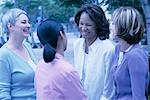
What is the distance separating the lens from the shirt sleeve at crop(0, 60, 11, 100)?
3.03m

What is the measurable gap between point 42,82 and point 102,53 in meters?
0.82

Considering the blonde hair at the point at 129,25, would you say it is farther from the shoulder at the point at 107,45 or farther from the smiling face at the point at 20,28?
the smiling face at the point at 20,28

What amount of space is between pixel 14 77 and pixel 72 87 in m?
0.84

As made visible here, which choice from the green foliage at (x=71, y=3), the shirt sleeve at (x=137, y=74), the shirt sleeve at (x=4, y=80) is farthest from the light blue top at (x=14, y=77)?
the green foliage at (x=71, y=3)

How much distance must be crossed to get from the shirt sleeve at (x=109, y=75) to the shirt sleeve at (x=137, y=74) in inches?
12.3

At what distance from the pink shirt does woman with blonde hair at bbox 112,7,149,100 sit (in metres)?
0.42

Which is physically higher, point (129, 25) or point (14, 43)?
point (129, 25)

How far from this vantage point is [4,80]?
9.95 ft

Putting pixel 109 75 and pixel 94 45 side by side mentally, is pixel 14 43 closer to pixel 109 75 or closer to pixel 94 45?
pixel 94 45

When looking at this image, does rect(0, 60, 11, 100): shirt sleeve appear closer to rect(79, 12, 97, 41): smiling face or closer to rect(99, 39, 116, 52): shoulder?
rect(79, 12, 97, 41): smiling face

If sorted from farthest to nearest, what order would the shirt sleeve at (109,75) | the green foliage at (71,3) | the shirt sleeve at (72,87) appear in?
the green foliage at (71,3), the shirt sleeve at (109,75), the shirt sleeve at (72,87)

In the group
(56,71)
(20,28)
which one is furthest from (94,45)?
(56,71)

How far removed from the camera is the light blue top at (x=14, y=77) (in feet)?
9.98

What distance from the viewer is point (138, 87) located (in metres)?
2.69
